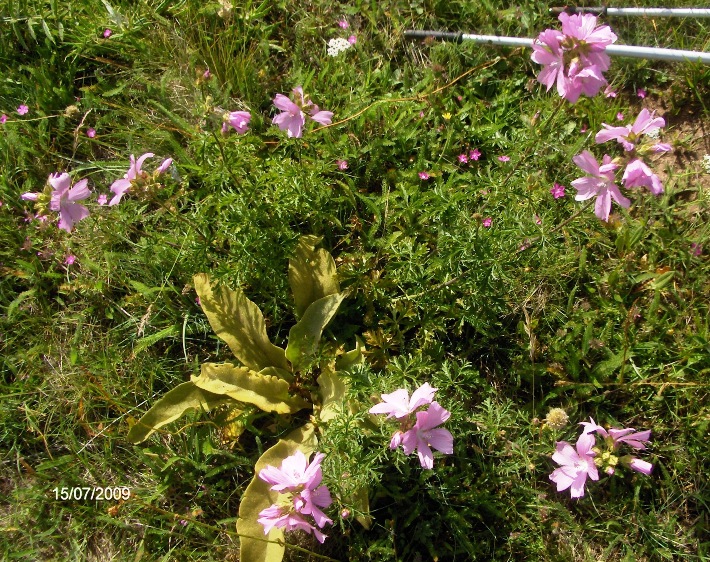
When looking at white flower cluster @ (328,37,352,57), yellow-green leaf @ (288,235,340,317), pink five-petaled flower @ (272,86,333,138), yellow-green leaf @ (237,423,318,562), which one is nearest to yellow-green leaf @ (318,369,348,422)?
yellow-green leaf @ (237,423,318,562)

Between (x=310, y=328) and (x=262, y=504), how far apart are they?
30.4 inches

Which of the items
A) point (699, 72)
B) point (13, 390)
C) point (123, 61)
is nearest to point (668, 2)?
point (699, 72)

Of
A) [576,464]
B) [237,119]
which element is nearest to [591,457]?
[576,464]

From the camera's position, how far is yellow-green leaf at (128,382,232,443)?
8.80ft

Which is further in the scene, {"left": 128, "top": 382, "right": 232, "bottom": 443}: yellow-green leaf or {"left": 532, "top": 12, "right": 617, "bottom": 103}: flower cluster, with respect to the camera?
{"left": 128, "top": 382, "right": 232, "bottom": 443}: yellow-green leaf

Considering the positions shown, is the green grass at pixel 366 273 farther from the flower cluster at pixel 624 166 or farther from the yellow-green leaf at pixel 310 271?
the flower cluster at pixel 624 166

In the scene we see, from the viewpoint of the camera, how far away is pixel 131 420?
282cm

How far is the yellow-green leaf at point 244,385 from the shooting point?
2.64 metres

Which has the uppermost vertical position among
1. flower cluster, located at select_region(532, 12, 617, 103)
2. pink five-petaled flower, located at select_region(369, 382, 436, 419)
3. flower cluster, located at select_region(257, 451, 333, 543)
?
flower cluster, located at select_region(532, 12, 617, 103)

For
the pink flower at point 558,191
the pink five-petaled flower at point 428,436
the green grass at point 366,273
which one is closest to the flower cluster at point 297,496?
the green grass at point 366,273

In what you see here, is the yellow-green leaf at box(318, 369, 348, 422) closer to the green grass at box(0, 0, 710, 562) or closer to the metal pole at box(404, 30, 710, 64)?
the green grass at box(0, 0, 710, 562)

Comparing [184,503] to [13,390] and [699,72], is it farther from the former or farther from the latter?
[699,72]

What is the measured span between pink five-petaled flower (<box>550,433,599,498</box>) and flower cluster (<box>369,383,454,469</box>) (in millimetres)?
528

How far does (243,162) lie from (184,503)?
157 centimetres
